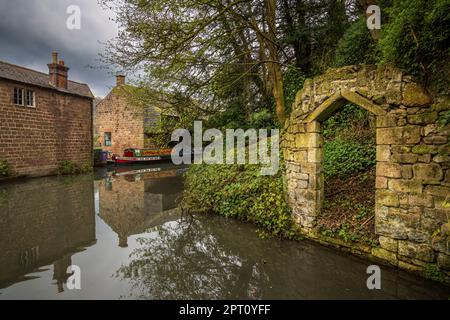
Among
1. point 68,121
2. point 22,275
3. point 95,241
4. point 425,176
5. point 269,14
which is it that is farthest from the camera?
point 68,121

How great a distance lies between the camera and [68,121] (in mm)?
15414

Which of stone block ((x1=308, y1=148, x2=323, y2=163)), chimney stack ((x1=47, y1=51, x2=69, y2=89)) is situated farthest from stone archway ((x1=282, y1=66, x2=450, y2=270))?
chimney stack ((x1=47, y1=51, x2=69, y2=89))

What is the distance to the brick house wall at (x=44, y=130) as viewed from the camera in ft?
39.5

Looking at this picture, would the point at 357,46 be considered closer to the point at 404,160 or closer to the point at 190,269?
the point at 404,160

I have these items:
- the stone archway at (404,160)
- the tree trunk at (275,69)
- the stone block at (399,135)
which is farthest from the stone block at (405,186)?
the tree trunk at (275,69)

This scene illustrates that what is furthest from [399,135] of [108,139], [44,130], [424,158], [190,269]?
[108,139]

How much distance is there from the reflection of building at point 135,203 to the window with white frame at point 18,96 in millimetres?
6047

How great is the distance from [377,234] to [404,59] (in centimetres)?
270

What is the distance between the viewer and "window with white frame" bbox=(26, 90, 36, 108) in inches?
→ 518

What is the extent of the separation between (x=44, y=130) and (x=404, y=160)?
1661 centimetres

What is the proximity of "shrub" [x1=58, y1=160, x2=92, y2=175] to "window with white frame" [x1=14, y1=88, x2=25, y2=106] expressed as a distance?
12.7ft

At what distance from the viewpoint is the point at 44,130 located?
1385 centimetres
